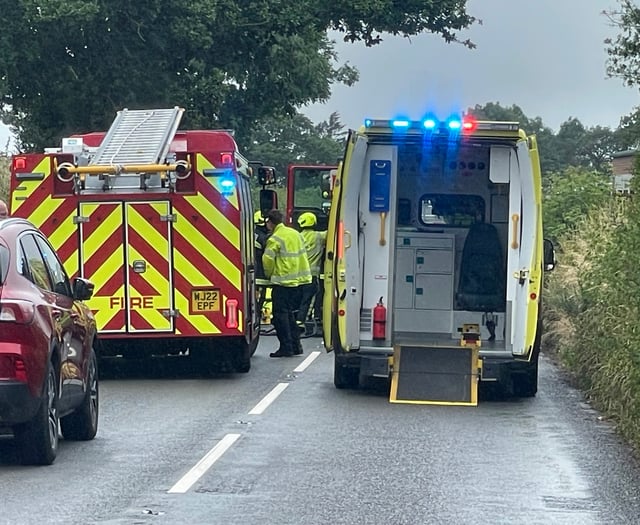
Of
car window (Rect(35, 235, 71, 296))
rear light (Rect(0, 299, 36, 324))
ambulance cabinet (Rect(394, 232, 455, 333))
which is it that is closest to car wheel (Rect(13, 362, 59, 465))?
rear light (Rect(0, 299, 36, 324))

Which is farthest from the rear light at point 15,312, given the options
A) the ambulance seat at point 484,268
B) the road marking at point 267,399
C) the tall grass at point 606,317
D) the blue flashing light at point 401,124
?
the ambulance seat at point 484,268

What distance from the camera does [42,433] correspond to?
965cm

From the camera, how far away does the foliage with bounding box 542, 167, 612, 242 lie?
28.8 m

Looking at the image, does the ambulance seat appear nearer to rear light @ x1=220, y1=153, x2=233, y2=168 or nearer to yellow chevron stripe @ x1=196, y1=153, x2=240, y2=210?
yellow chevron stripe @ x1=196, y1=153, x2=240, y2=210

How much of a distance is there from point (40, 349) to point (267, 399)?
15.2 ft

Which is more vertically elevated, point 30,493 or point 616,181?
point 616,181

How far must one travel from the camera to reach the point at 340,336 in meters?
14.1

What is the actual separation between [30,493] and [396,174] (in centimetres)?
705

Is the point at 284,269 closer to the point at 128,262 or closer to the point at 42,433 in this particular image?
the point at 128,262

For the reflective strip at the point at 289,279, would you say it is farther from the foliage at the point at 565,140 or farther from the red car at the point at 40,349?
the foliage at the point at 565,140

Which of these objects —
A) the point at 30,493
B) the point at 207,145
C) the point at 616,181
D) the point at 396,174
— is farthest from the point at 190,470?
the point at 616,181

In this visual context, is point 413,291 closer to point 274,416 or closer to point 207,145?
point 207,145

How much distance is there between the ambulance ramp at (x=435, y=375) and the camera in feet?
45.6

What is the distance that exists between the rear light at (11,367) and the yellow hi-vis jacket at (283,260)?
8913 millimetres
